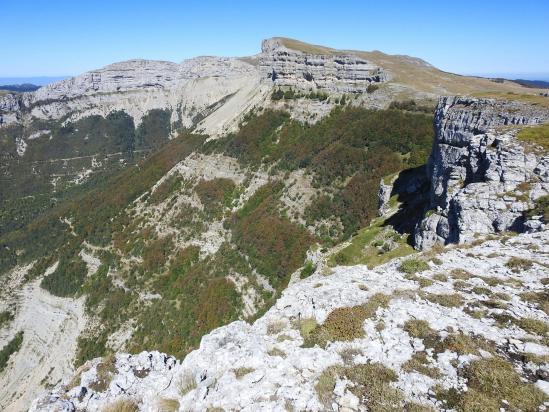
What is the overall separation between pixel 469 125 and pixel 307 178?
175 feet

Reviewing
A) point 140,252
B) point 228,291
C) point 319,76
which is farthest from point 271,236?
point 319,76

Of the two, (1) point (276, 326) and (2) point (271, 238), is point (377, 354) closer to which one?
(1) point (276, 326)

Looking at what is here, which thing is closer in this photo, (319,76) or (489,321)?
(489,321)

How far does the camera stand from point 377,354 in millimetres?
15383

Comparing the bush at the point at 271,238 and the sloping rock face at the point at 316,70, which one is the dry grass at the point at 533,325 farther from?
the sloping rock face at the point at 316,70

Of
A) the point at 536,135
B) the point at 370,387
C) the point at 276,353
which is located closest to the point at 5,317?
the point at 276,353

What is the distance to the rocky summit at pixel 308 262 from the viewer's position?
14750 millimetres

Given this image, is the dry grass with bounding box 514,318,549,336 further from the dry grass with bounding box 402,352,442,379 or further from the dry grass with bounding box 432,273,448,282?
the dry grass with bounding box 402,352,442,379

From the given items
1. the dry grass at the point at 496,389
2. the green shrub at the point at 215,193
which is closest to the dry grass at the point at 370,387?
the dry grass at the point at 496,389

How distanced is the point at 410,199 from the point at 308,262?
17.9 m

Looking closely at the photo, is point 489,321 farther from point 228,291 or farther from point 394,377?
point 228,291

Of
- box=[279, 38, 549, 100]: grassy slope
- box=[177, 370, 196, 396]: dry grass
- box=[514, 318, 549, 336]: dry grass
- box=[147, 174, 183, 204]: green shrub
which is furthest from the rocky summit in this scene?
box=[279, 38, 549, 100]: grassy slope

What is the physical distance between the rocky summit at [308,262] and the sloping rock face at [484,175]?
149mm

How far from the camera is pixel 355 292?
20.1m
